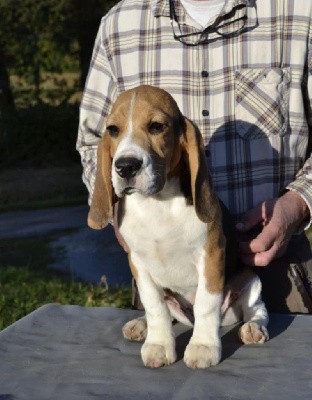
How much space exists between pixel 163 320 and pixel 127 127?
650 mm

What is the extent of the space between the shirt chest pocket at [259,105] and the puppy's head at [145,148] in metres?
0.65

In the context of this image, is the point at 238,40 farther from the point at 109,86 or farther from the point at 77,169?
the point at 77,169

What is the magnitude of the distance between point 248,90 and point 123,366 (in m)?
1.23

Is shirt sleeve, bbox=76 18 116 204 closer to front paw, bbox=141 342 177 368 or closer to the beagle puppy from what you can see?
the beagle puppy

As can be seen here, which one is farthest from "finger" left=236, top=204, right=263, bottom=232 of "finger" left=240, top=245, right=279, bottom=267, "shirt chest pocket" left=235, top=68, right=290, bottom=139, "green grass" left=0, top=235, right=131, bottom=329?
"green grass" left=0, top=235, right=131, bottom=329

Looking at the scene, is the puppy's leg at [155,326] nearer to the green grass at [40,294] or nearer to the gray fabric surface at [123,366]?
the gray fabric surface at [123,366]

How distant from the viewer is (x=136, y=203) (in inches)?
110

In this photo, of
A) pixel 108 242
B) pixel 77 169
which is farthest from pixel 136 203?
pixel 77 169

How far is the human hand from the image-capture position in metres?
3.08

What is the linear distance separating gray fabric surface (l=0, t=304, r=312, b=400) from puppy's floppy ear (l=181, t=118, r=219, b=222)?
46 centimetres

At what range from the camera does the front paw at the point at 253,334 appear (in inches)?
112

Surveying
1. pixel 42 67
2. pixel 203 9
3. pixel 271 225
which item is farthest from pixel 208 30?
pixel 42 67

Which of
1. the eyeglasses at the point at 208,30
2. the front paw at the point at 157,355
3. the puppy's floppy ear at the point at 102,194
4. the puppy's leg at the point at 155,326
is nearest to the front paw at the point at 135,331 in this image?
the puppy's leg at the point at 155,326

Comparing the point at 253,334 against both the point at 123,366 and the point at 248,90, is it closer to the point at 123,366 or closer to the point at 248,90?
the point at 123,366
